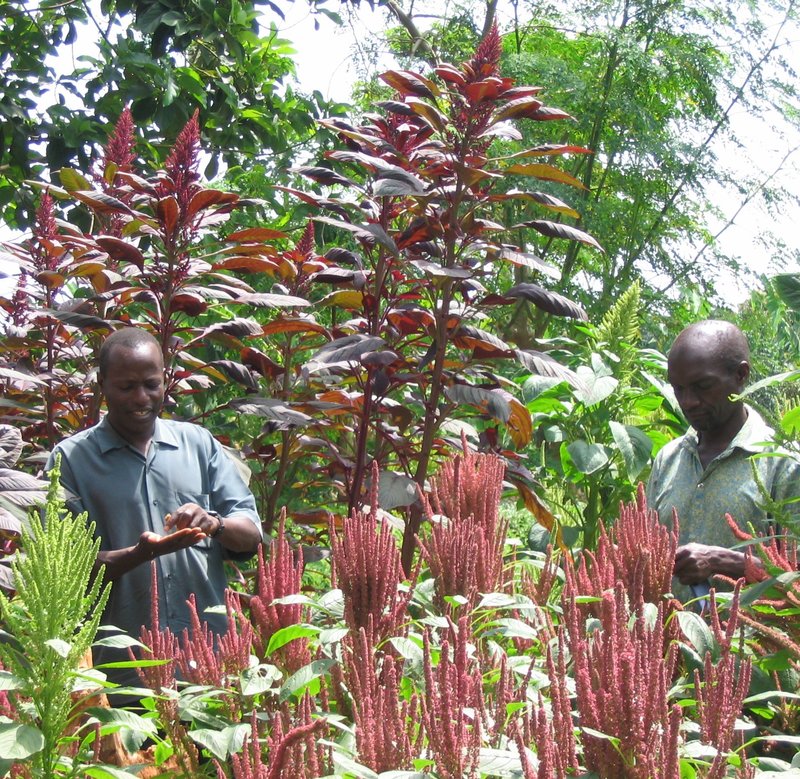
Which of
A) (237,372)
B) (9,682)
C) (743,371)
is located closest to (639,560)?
(9,682)

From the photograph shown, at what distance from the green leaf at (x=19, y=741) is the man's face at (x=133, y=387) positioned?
1.81 m

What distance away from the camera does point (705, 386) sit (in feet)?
9.70

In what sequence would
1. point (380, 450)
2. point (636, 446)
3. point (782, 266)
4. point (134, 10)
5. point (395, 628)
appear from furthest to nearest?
point (782, 266)
point (134, 10)
point (636, 446)
point (380, 450)
point (395, 628)

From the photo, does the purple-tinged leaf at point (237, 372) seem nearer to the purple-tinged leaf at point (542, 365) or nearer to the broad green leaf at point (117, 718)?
the purple-tinged leaf at point (542, 365)

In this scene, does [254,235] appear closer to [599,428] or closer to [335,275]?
[335,275]

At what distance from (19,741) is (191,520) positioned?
4.70ft

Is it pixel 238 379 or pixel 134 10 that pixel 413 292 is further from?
pixel 134 10

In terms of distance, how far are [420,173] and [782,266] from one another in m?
7.10

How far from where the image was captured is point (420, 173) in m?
3.48

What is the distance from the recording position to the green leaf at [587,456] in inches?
157

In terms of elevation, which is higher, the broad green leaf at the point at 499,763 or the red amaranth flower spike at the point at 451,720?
the red amaranth flower spike at the point at 451,720

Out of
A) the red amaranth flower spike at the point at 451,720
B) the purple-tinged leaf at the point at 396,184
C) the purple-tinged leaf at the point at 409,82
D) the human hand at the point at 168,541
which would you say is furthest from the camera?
the purple-tinged leaf at the point at 409,82

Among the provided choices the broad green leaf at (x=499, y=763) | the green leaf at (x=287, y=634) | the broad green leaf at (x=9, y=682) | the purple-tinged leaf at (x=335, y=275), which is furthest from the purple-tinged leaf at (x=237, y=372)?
the broad green leaf at (x=499, y=763)

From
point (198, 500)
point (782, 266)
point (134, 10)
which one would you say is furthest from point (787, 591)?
point (782, 266)
